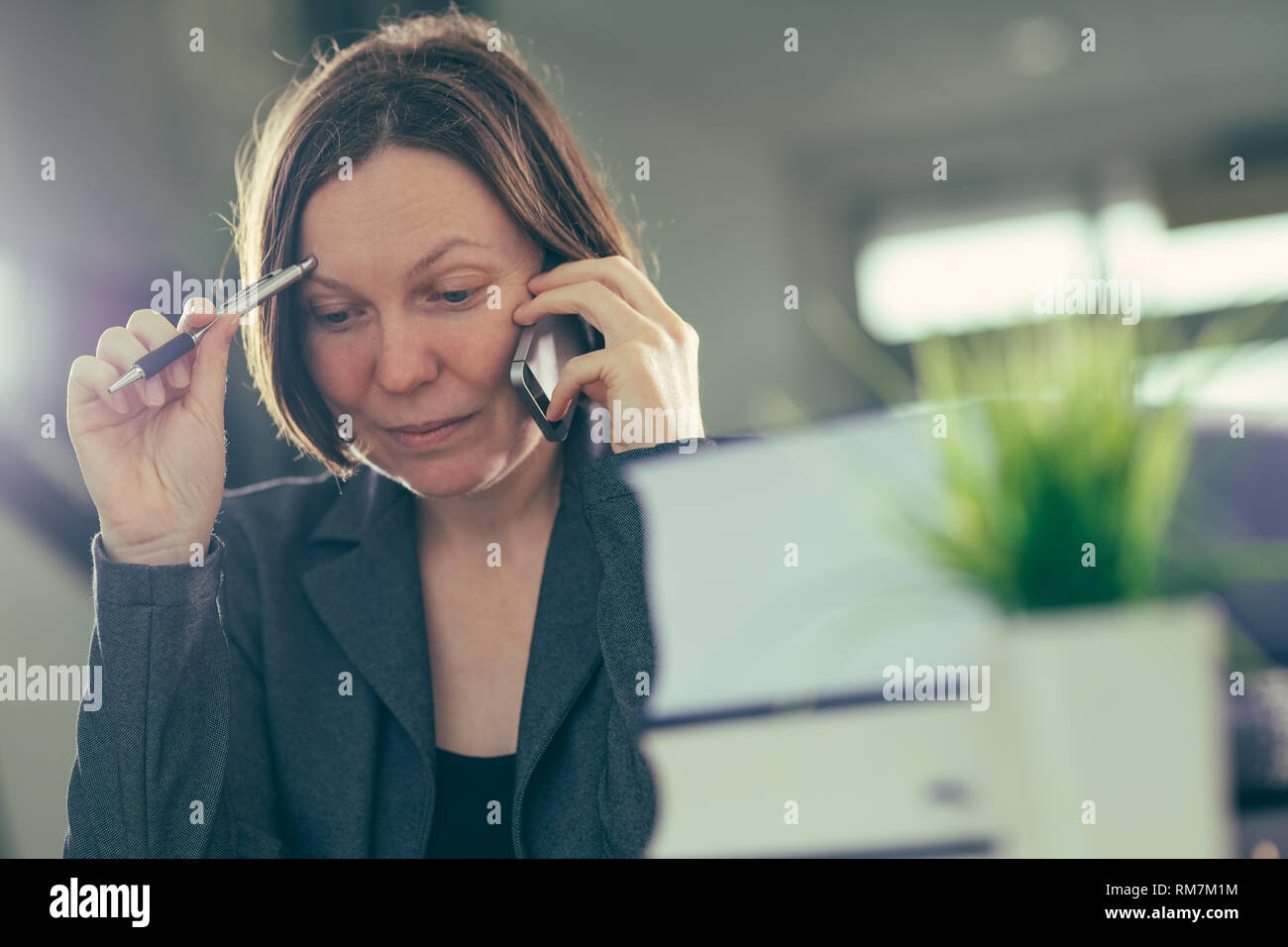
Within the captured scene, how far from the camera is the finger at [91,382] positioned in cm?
72

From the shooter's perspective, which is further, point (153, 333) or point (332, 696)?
point (332, 696)

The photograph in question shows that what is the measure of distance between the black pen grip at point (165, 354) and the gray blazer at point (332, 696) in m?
0.14

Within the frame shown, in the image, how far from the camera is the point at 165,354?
72 centimetres

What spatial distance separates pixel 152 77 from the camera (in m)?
1.33

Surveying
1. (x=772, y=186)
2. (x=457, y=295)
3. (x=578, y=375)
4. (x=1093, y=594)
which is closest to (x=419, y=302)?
(x=457, y=295)

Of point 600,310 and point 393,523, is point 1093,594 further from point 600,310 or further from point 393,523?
point 393,523

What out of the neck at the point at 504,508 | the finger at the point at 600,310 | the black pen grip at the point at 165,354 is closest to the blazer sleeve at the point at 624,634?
the finger at the point at 600,310

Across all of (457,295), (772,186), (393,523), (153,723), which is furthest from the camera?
(772,186)

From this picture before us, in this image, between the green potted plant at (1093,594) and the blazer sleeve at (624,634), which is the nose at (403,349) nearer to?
the blazer sleeve at (624,634)

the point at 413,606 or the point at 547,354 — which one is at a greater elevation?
the point at 547,354

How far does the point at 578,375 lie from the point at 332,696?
13.8 inches

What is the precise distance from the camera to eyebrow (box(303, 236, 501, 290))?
0.78m

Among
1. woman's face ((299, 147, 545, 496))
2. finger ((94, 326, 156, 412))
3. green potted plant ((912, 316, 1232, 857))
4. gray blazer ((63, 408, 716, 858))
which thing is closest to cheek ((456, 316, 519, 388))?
woman's face ((299, 147, 545, 496))
